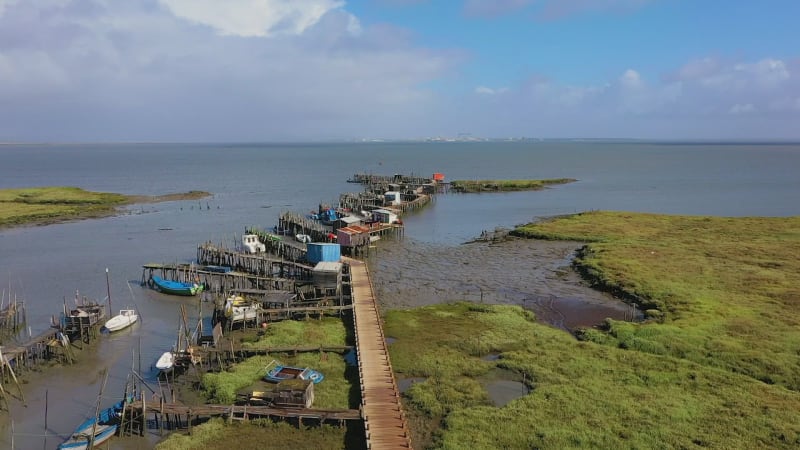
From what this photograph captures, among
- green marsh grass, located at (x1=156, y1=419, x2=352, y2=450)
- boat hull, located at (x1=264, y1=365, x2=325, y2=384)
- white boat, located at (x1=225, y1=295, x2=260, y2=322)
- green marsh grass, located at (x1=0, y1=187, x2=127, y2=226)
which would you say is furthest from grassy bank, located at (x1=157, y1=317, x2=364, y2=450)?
green marsh grass, located at (x1=0, y1=187, x2=127, y2=226)

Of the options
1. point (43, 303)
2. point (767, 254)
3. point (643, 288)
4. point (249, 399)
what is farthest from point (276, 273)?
point (767, 254)

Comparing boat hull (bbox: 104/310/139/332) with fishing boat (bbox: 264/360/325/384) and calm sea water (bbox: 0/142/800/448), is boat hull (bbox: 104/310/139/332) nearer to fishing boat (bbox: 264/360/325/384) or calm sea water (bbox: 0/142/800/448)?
calm sea water (bbox: 0/142/800/448)

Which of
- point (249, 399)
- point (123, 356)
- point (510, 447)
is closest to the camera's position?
point (510, 447)

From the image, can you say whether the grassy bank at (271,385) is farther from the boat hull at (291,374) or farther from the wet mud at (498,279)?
the wet mud at (498,279)

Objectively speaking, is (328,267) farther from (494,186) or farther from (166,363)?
(494,186)

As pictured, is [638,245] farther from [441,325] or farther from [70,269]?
[70,269]

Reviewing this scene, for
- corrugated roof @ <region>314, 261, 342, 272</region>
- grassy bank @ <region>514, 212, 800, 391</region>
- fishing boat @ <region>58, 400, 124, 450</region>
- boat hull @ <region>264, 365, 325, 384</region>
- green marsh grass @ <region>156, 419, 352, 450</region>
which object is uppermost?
corrugated roof @ <region>314, 261, 342, 272</region>

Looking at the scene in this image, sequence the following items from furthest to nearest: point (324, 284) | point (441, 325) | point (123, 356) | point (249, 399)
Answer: point (324, 284) → point (441, 325) → point (123, 356) → point (249, 399)
